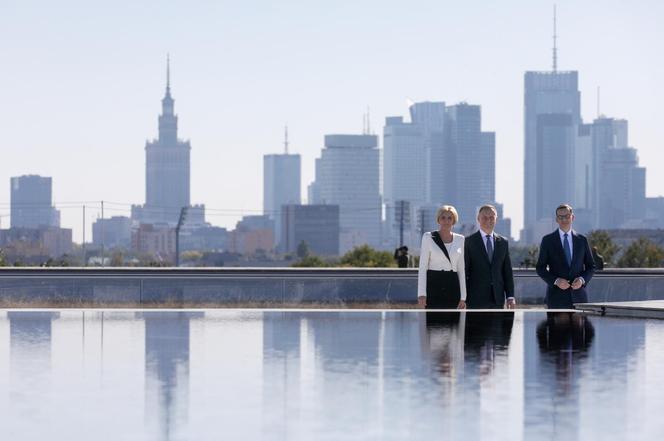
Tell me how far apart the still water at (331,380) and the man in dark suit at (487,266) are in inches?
39.4

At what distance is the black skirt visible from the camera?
38.0 ft

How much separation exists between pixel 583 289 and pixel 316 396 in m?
6.59

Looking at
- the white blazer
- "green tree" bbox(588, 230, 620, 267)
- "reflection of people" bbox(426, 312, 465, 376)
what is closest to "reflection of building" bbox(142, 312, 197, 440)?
"reflection of people" bbox(426, 312, 465, 376)

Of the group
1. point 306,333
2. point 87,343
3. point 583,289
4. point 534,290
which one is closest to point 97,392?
point 87,343

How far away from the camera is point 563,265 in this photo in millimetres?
12203

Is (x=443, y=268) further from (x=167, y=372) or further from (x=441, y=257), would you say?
(x=167, y=372)

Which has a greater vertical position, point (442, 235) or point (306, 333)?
point (442, 235)

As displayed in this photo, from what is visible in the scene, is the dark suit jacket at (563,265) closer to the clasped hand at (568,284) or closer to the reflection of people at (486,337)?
the clasped hand at (568,284)

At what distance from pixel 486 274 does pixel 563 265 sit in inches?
36.0

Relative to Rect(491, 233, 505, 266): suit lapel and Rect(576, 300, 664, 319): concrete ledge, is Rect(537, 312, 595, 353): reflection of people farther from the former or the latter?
Rect(491, 233, 505, 266): suit lapel

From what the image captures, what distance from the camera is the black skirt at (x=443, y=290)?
11.6 metres

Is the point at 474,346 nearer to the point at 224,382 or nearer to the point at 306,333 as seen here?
the point at 306,333

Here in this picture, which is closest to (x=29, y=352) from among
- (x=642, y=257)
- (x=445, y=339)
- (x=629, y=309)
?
(x=445, y=339)

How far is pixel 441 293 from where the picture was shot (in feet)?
38.3
